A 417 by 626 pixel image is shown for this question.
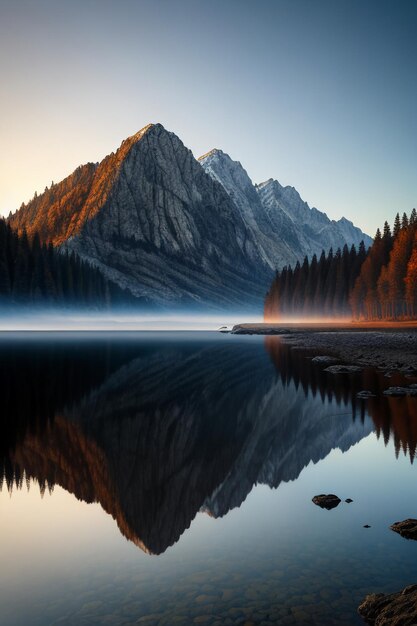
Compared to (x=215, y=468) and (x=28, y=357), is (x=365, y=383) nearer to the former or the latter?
(x=215, y=468)

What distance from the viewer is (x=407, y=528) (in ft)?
30.4

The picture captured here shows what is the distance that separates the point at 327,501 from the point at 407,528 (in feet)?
7.21

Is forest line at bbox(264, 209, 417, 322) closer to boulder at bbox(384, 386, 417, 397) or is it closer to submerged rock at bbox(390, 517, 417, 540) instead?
boulder at bbox(384, 386, 417, 397)

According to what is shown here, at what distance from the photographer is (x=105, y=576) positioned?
7.88 meters

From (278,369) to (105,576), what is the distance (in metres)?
32.5

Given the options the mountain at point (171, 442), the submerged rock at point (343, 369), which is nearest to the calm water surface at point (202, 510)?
the mountain at point (171, 442)

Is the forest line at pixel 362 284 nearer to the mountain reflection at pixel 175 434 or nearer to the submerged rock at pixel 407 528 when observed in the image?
the mountain reflection at pixel 175 434

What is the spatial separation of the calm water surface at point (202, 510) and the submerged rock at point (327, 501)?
26cm

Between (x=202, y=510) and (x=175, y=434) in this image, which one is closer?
(x=202, y=510)

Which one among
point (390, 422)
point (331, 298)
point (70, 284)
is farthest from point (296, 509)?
point (70, 284)

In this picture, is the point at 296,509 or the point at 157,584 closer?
the point at 157,584

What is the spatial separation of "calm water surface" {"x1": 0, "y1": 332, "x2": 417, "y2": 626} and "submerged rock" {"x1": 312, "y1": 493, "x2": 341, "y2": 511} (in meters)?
0.26

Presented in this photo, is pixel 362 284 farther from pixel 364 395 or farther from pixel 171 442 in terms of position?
pixel 171 442

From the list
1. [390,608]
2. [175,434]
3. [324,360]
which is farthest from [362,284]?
[390,608]
